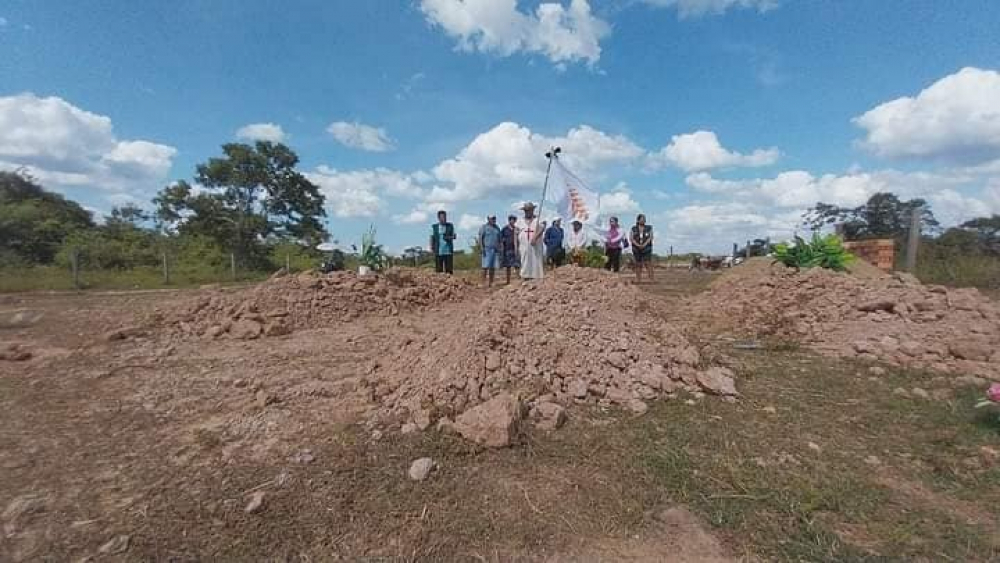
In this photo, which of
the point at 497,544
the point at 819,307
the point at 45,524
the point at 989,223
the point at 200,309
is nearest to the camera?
the point at 497,544

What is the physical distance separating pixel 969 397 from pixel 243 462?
4.78 meters

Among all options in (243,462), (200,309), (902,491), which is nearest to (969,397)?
(902,491)

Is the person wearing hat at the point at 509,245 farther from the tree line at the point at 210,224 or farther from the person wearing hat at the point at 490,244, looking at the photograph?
the tree line at the point at 210,224

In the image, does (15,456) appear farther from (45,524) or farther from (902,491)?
(902,491)

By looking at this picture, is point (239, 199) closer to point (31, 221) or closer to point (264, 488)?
point (31, 221)

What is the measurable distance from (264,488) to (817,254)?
29.5 feet

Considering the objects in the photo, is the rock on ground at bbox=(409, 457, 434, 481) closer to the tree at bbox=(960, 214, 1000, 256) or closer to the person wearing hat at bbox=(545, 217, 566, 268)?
the person wearing hat at bbox=(545, 217, 566, 268)

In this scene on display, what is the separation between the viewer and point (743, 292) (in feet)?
23.4

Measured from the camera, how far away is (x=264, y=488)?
89.7 inches

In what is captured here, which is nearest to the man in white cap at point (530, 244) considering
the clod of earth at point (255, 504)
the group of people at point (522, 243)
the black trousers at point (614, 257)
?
the group of people at point (522, 243)

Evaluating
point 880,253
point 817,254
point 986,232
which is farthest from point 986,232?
point 817,254

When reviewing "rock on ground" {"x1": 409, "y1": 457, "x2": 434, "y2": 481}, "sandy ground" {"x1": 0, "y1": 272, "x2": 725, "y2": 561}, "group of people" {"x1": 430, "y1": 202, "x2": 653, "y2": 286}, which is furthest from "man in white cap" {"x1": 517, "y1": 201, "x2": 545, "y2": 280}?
"rock on ground" {"x1": 409, "y1": 457, "x2": 434, "y2": 481}

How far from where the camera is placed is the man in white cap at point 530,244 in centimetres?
782

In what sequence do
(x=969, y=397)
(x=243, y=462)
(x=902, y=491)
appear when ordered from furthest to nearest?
(x=969, y=397) < (x=243, y=462) < (x=902, y=491)
